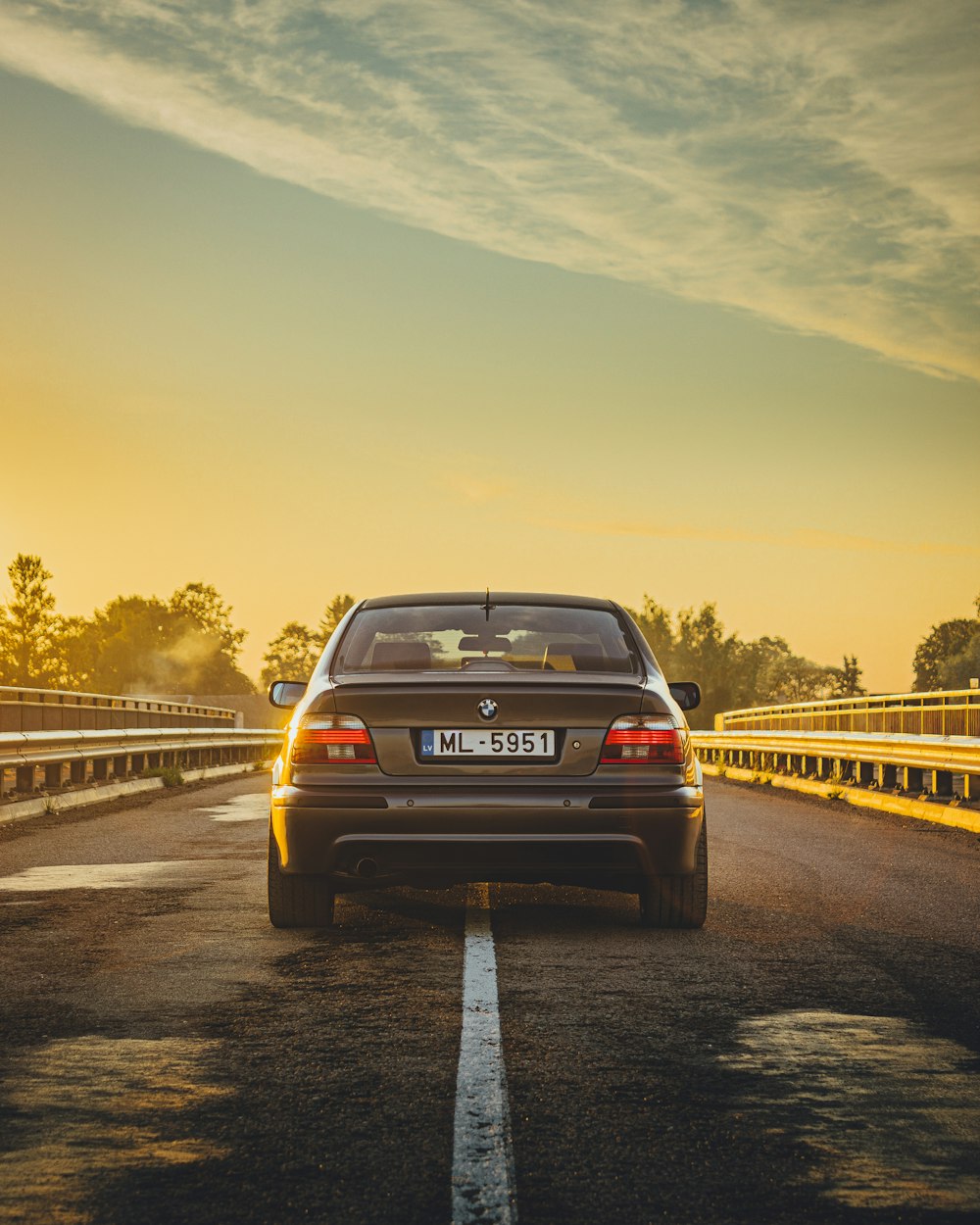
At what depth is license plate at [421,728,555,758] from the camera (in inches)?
248

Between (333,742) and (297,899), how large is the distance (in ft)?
2.87

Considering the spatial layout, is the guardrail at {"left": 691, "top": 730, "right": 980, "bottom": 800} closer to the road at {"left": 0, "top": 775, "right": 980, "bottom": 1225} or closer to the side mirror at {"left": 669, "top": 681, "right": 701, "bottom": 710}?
the side mirror at {"left": 669, "top": 681, "right": 701, "bottom": 710}

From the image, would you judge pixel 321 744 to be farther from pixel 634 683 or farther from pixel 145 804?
pixel 145 804

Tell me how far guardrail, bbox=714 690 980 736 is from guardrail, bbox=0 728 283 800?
8732 millimetres

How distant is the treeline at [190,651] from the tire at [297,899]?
102049mm

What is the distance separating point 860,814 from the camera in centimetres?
1484

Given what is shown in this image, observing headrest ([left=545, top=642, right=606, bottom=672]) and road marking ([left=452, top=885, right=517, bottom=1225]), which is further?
headrest ([left=545, top=642, right=606, bottom=672])

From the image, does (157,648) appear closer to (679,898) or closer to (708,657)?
(708,657)

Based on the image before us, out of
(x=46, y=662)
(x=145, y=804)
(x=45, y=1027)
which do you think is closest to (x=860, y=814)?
(x=145, y=804)

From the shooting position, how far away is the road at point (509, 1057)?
10.5 ft

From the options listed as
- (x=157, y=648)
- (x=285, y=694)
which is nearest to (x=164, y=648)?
(x=157, y=648)

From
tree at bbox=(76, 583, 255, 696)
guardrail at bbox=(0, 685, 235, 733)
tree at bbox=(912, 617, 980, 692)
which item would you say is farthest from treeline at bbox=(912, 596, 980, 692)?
guardrail at bbox=(0, 685, 235, 733)

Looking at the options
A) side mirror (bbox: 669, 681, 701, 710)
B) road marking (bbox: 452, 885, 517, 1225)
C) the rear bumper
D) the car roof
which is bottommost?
road marking (bbox: 452, 885, 517, 1225)

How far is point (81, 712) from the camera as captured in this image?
22.1 metres
